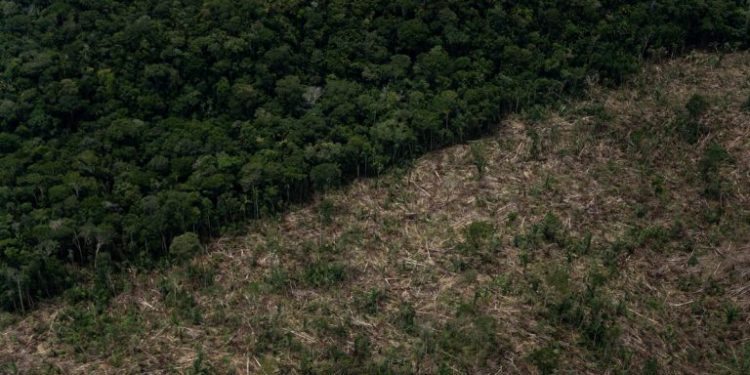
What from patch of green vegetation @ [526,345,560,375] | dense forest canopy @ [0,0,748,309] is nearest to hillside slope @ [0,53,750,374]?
patch of green vegetation @ [526,345,560,375]

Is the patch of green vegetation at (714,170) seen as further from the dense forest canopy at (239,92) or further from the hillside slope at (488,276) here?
the dense forest canopy at (239,92)

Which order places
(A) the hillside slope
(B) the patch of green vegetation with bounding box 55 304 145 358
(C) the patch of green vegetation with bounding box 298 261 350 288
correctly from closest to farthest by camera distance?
(B) the patch of green vegetation with bounding box 55 304 145 358 < (A) the hillside slope < (C) the patch of green vegetation with bounding box 298 261 350 288

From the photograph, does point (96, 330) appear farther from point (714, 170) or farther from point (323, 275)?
point (714, 170)

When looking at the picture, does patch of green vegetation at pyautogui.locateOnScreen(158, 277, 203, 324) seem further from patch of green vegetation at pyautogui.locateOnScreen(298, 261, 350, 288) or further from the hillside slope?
patch of green vegetation at pyautogui.locateOnScreen(298, 261, 350, 288)

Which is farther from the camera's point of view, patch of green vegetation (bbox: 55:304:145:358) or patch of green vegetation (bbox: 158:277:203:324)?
patch of green vegetation (bbox: 158:277:203:324)

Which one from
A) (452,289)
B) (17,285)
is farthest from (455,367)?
(17,285)

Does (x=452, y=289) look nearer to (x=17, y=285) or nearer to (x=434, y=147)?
(x=434, y=147)

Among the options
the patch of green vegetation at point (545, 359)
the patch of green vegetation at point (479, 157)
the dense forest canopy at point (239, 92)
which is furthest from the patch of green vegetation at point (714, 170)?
the patch of green vegetation at point (545, 359)
